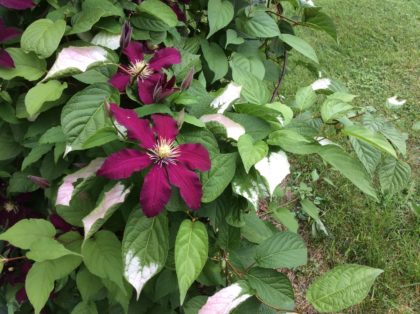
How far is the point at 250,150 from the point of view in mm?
837

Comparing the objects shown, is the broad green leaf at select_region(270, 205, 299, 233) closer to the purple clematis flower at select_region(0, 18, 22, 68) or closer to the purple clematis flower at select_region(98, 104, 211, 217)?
the purple clematis flower at select_region(98, 104, 211, 217)

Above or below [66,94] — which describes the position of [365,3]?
below

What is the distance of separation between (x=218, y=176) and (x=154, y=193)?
15cm

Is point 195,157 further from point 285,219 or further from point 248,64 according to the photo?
point 285,219

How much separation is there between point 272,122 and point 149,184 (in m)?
0.35

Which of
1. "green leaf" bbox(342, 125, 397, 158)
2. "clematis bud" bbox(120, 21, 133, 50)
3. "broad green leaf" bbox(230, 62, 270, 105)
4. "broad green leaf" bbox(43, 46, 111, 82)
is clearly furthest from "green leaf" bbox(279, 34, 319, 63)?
"broad green leaf" bbox(43, 46, 111, 82)

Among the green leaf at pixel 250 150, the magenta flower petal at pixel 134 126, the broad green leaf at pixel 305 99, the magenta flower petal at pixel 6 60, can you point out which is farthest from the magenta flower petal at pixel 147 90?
the broad green leaf at pixel 305 99

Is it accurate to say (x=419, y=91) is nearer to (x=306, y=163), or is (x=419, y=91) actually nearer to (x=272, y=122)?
(x=306, y=163)

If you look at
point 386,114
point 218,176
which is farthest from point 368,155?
point 386,114

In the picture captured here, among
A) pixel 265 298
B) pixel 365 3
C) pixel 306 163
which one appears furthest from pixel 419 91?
pixel 265 298

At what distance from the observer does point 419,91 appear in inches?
136

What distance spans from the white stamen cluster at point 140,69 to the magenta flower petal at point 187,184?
261 mm

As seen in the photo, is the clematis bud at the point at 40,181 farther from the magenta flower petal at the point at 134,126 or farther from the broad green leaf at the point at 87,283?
the magenta flower petal at the point at 134,126

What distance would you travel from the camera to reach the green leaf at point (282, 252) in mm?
992
